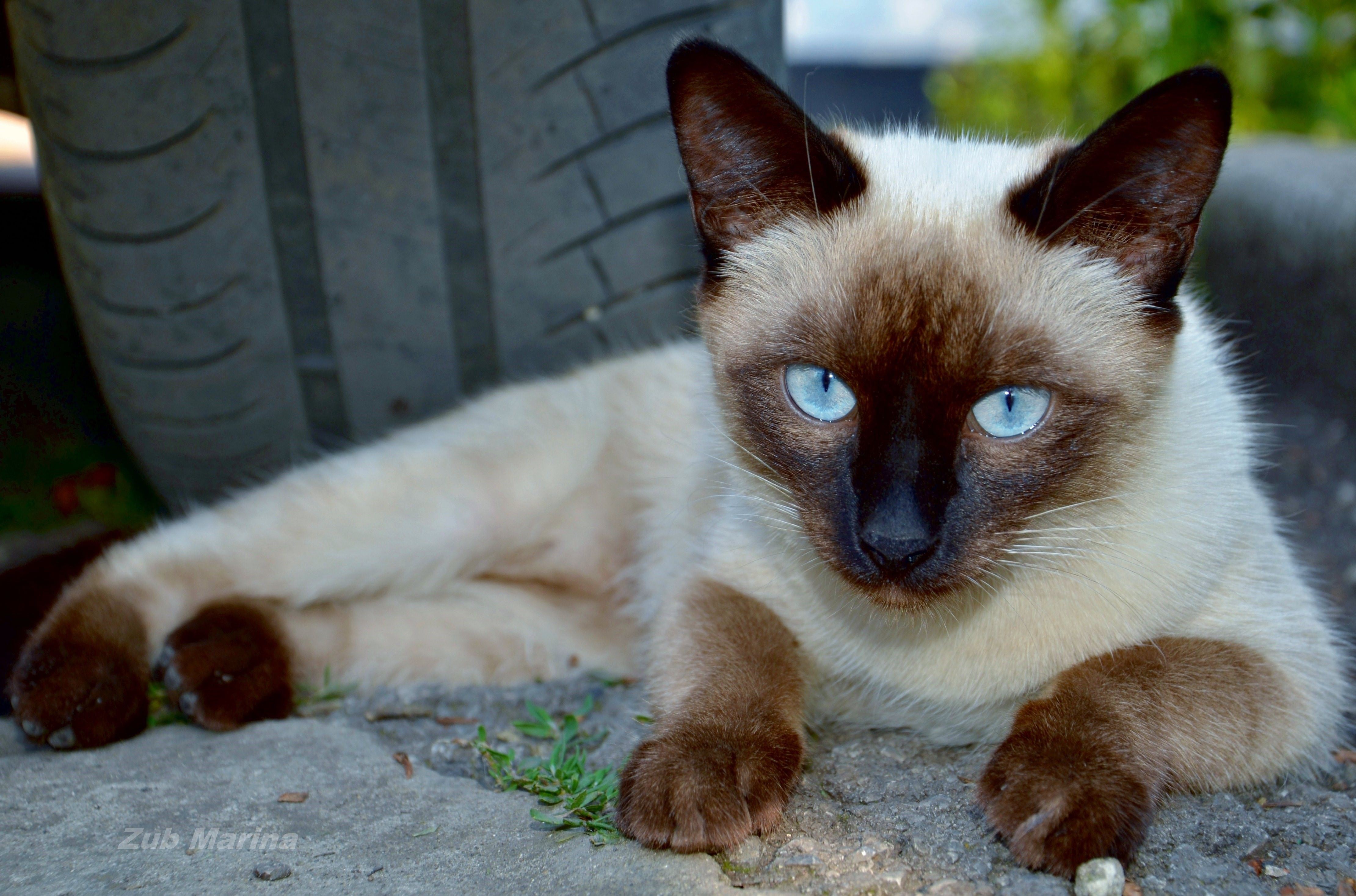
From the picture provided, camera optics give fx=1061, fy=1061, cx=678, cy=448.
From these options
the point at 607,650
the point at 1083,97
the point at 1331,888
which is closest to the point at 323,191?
the point at 607,650

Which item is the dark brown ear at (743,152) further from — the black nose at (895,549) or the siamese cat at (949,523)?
the black nose at (895,549)

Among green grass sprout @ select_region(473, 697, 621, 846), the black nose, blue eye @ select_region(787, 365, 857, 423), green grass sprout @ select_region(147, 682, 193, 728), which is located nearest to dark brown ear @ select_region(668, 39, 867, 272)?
blue eye @ select_region(787, 365, 857, 423)

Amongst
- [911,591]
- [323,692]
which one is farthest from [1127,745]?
[323,692]

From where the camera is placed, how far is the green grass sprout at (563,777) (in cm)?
170

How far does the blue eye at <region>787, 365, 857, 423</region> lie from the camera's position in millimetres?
1762

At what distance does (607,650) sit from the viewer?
275cm

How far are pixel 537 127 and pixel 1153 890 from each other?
7.07 ft

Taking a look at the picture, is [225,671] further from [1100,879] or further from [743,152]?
[1100,879]

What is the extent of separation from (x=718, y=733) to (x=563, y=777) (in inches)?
12.2

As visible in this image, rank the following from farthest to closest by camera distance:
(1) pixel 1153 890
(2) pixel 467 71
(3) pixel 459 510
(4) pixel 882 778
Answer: (3) pixel 459 510 < (2) pixel 467 71 < (4) pixel 882 778 < (1) pixel 1153 890

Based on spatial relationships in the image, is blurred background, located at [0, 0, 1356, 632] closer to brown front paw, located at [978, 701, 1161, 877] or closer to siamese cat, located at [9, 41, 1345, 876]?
siamese cat, located at [9, 41, 1345, 876]

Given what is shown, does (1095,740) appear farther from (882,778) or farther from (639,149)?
(639,149)

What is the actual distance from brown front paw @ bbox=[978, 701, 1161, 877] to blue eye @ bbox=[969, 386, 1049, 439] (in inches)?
18.5

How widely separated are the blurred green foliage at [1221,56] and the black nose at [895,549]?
317cm
